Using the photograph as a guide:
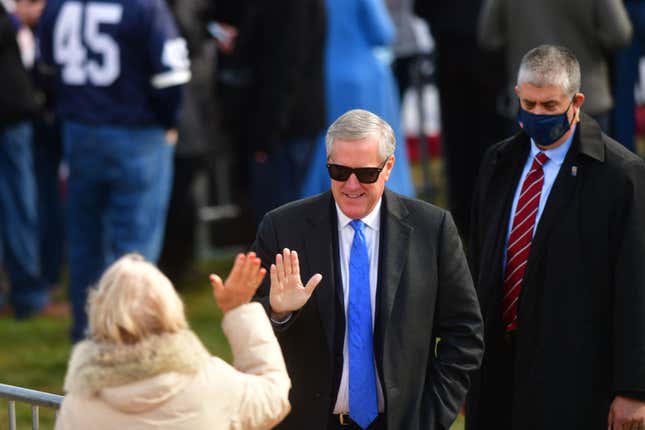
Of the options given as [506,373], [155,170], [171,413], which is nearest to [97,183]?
[155,170]

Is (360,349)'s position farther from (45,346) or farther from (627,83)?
(627,83)

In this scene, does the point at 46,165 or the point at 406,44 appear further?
the point at 406,44

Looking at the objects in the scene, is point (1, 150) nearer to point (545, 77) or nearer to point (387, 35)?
point (387, 35)

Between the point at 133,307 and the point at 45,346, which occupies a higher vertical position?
the point at 133,307

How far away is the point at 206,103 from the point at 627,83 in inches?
106

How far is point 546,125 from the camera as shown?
505cm

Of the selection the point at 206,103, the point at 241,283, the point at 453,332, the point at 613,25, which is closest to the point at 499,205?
the point at 453,332

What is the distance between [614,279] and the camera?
500cm

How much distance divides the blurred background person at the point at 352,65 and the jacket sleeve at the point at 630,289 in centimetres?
420

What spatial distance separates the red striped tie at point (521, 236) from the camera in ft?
16.9

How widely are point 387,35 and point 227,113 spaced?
3.68 feet

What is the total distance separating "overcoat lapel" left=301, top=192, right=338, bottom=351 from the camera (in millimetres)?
4574

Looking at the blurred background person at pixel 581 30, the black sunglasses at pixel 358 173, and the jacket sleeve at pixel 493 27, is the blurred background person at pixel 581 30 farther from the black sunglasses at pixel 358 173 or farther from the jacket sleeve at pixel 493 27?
the black sunglasses at pixel 358 173

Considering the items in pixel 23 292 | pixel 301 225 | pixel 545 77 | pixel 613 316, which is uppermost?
pixel 545 77
